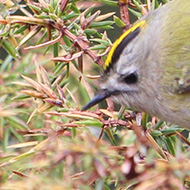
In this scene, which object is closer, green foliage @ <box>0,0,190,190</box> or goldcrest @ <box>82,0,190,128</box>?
green foliage @ <box>0,0,190,190</box>

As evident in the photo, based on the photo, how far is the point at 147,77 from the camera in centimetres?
140

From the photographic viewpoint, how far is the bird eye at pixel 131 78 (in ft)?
4.51

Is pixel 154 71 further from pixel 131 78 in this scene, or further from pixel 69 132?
pixel 69 132

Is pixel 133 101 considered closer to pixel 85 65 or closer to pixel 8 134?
pixel 85 65

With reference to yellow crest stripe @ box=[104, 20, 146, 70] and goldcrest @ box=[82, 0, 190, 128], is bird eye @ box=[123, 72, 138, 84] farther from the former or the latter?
yellow crest stripe @ box=[104, 20, 146, 70]

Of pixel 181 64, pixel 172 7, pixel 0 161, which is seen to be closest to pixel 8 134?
pixel 0 161

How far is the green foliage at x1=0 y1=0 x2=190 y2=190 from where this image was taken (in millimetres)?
557

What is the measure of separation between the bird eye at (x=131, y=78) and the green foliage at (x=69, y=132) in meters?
0.13

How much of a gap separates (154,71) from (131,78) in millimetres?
86

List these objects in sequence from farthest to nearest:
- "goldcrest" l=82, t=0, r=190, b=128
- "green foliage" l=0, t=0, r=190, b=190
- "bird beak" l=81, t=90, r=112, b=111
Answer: "goldcrest" l=82, t=0, r=190, b=128
"bird beak" l=81, t=90, r=112, b=111
"green foliage" l=0, t=0, r=190, b=190

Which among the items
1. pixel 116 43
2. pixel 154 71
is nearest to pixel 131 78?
pixel 154 71

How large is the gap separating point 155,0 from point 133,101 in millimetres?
349

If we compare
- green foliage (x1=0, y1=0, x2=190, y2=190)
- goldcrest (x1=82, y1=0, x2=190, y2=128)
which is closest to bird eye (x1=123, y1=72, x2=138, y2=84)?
goldcrest (x1=82, y1=0, x2=190, y2=128)

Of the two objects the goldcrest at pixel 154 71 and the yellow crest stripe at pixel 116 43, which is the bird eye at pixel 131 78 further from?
the yellow crest stripe at pixel 116 43
